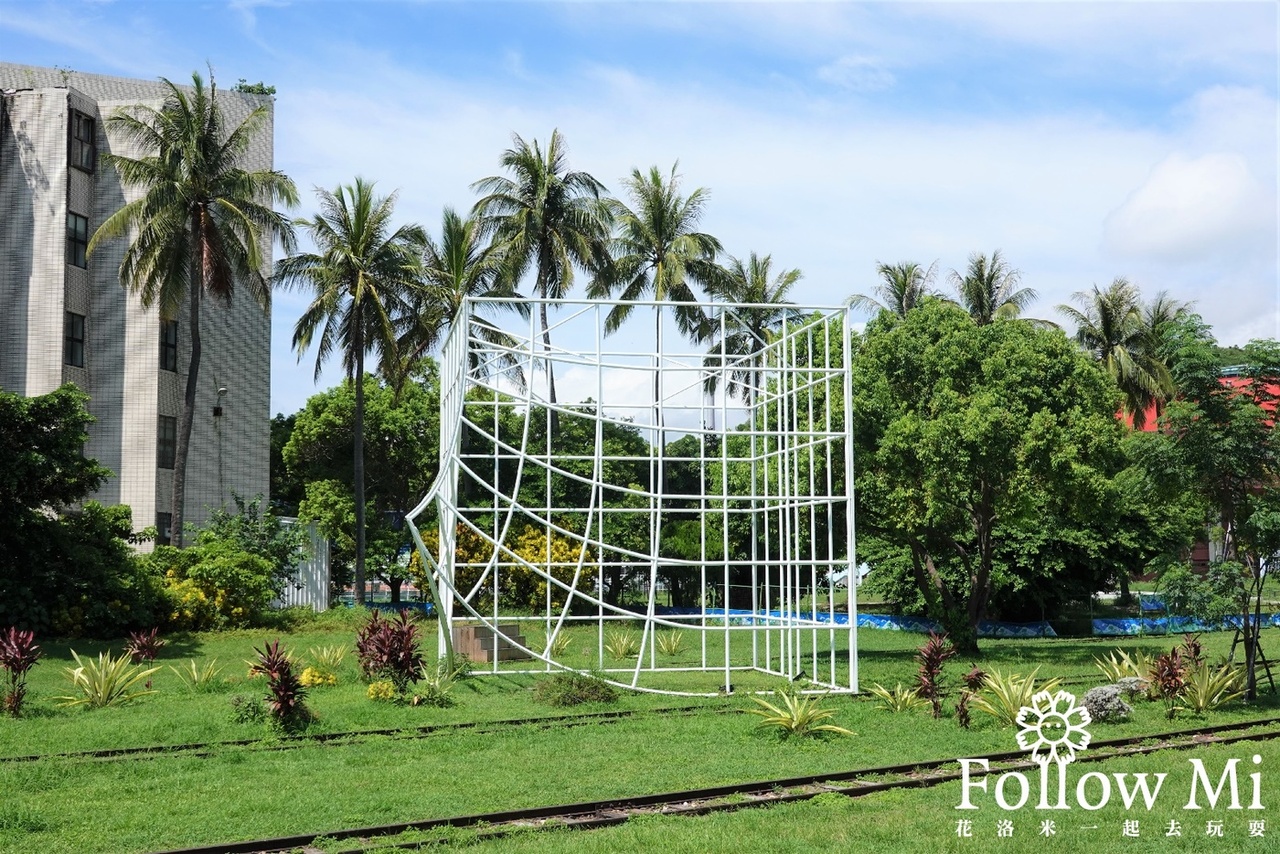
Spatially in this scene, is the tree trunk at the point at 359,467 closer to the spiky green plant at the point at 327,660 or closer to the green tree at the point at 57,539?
the green tree at the point at 57,539

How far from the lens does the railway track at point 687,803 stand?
8.65 m

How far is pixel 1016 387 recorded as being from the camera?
24188mm

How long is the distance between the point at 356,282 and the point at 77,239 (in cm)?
776

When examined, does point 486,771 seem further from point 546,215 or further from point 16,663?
point 546,215

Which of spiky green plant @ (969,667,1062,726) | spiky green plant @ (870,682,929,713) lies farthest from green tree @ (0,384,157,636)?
spiky green plant @ (969,667,1062,726)

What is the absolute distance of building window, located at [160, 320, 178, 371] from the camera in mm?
35406

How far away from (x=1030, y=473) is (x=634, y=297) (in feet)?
59.1

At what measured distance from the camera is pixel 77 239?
34.6 meters

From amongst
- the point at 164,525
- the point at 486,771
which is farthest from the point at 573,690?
the point at 164,525

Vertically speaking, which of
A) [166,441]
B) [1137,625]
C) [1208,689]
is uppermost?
[166,441]

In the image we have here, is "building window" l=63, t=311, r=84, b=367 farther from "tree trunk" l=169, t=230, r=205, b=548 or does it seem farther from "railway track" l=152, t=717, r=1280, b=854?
"railway track" l=152, t=717, r=1280, b=854

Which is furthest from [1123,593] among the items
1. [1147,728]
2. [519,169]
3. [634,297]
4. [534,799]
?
[534,799]

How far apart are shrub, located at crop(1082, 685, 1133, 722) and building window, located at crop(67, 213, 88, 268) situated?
97.2 ft

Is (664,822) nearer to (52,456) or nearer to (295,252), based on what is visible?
(52,456)
